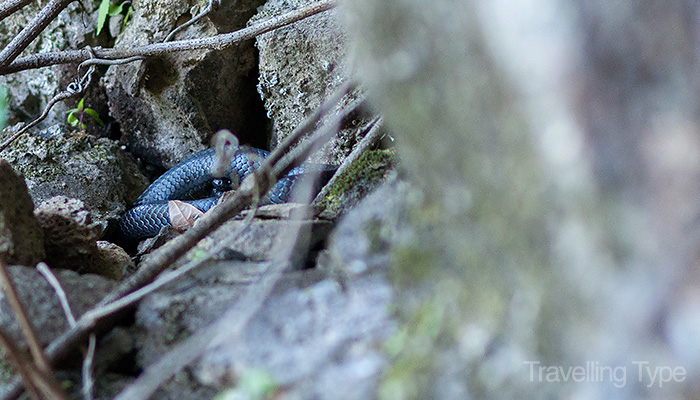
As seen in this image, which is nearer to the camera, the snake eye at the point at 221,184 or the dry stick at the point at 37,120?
the dry stick at the point at 37,120

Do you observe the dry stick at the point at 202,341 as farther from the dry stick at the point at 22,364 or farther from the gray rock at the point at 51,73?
the gray rock at the point at 51,73

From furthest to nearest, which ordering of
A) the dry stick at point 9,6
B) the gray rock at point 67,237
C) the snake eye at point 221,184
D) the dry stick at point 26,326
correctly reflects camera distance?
1. the snake eye at point 221,184
2. the dry stick at point 9,6
3. the gray rock at point 67,237
4. the dry stick at point 26,326

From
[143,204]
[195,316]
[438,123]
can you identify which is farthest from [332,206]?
[143,204]

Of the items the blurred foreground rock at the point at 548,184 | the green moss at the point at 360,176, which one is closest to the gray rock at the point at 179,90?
the green moss at the point at 360,176

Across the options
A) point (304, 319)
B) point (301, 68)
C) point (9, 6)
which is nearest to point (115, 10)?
point (9, 6)

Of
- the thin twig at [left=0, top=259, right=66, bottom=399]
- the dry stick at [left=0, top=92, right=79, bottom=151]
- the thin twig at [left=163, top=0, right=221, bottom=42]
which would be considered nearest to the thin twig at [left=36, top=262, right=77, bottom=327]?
the thin twig at [left=0, top=259, right=66, bottom=399]
